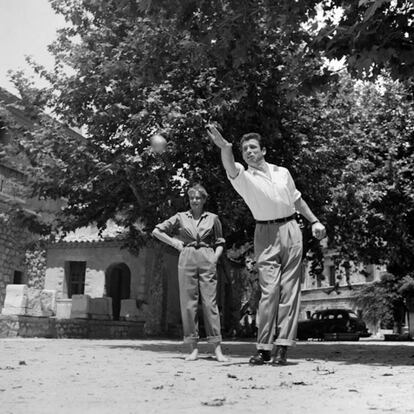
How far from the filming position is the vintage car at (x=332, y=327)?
99.9ft

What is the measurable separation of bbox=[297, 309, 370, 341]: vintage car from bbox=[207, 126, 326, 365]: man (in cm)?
2527

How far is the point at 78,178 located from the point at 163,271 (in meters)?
9.66

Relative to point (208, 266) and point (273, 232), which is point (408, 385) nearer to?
point (273, 232)

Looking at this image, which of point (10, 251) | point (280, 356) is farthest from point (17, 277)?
point (280, 356)

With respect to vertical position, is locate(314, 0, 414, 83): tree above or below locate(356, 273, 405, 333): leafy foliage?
above

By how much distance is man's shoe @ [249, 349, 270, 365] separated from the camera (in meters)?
5.96

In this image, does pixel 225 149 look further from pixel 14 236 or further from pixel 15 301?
pixel 14 236

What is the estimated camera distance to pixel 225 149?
19.0 ft

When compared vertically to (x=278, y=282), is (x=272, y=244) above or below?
above

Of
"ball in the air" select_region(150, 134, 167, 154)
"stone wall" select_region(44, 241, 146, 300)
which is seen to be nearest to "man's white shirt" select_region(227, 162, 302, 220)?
"ball in the air" select_region(150, 134, 167, 154)

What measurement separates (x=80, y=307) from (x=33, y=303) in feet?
6.83

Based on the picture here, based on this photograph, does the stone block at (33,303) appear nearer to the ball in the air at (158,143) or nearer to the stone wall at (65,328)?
the stone wall at (65,328)

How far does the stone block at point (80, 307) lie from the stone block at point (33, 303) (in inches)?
66.0

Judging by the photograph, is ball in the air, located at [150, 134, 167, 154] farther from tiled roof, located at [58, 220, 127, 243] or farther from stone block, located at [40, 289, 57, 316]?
tiled roof, located at [58, 220, 127, 243]
